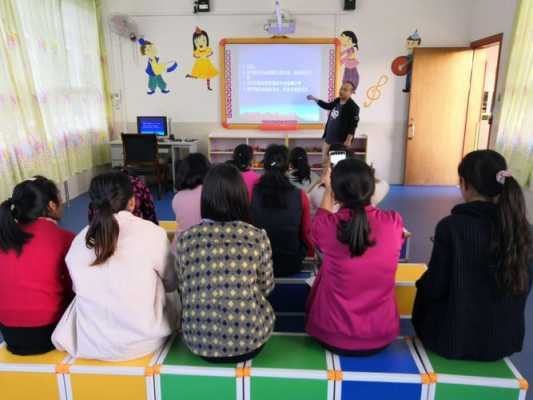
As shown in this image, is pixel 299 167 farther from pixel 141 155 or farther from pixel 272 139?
pixel 272 139

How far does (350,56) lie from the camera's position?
6.19 metres

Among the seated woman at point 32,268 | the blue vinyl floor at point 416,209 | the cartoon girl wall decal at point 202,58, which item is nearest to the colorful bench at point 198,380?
the seated woman at point 32,268

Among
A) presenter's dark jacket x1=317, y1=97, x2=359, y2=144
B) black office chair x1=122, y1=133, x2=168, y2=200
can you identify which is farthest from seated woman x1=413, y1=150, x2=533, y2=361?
black office chair x1=122, y1=133, x2=168, y2=200

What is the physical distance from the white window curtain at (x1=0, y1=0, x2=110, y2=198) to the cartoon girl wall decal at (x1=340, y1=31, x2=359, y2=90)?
3.54 m

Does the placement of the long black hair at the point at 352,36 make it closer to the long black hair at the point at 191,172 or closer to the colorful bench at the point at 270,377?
the long black hair at the point at 191,172

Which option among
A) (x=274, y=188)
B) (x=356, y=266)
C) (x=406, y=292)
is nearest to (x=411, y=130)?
(x=406, y=292)

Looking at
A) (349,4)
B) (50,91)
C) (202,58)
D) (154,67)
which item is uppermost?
(349,4)

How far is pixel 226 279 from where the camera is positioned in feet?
4.82

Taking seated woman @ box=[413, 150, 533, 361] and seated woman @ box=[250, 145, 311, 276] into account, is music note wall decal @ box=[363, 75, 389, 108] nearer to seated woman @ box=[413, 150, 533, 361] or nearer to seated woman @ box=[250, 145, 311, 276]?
seated woman @ box=[250, 145, 311, 276]

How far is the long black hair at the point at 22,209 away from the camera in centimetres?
155

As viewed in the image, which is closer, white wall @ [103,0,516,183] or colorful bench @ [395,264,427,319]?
colorful bench @ [395,264,427,319]

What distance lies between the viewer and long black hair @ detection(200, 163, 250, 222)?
1.50 m

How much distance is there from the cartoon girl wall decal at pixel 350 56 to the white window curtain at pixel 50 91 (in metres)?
3.54

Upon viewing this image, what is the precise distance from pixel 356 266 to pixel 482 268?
44cm
